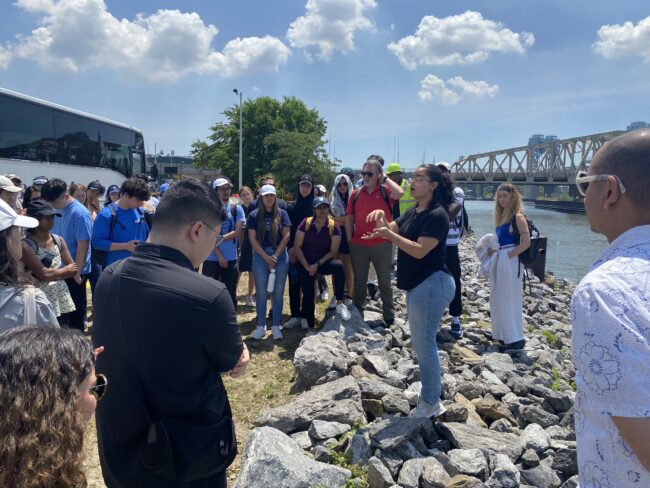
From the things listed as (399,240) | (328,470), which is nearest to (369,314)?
(399,240)

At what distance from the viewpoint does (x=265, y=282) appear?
5703 millimetres

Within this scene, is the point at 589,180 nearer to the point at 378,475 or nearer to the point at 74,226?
the point at 378,475

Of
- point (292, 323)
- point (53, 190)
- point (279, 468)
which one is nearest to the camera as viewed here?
point (279, 468)

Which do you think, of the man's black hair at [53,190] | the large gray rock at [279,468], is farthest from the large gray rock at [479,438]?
the man's black hair at [53,190]

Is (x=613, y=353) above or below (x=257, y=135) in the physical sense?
below

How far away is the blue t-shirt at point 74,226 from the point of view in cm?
461

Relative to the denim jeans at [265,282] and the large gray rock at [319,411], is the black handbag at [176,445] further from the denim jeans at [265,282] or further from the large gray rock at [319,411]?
the denim jeans at [265,282]

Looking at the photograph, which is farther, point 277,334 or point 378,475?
point 277,334

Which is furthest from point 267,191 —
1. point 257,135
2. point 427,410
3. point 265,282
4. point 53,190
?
point 257,135

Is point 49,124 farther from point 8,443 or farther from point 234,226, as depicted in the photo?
point 8,443

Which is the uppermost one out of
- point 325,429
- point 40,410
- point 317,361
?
point 40,410

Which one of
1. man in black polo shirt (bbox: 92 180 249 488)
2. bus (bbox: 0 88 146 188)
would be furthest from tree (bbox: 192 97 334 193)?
man in black polo shirt (bbox: 92 180 249 488)

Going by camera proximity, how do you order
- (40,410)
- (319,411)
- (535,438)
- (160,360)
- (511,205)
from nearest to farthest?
(40,410), (160,360), (535,438), (319,411), (511,205)

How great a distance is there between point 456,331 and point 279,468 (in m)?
3.65
